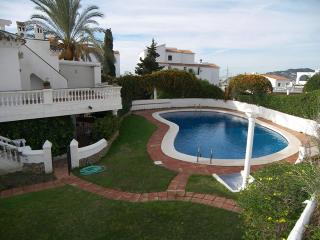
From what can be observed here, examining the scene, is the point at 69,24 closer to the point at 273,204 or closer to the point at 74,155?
the point at 74,155

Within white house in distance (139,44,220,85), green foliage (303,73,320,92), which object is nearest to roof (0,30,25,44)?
green foliage (303,73,320,92)

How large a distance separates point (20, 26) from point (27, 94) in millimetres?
7720

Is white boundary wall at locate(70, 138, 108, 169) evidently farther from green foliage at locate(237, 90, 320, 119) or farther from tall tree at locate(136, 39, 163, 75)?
tall tree at locate(136, 39, 163, 75)

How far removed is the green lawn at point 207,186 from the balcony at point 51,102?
26.0 feet

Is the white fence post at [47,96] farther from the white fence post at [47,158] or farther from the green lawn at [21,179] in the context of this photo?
the green lawn at [21,179]

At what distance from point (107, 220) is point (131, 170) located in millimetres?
4104

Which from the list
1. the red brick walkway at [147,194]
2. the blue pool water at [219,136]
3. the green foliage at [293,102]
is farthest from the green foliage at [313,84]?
the red brick walkway at [147,194]

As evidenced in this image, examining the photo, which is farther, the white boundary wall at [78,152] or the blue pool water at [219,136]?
the blue pool water at [219,136]

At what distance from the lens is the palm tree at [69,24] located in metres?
22.2

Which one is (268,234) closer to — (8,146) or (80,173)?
(80,173)

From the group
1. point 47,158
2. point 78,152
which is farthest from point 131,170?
point 47,158

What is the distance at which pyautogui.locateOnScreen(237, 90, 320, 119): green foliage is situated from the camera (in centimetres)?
2084

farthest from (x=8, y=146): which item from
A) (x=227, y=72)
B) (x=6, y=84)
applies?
(x=227, y=72)

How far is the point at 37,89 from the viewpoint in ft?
50.5
